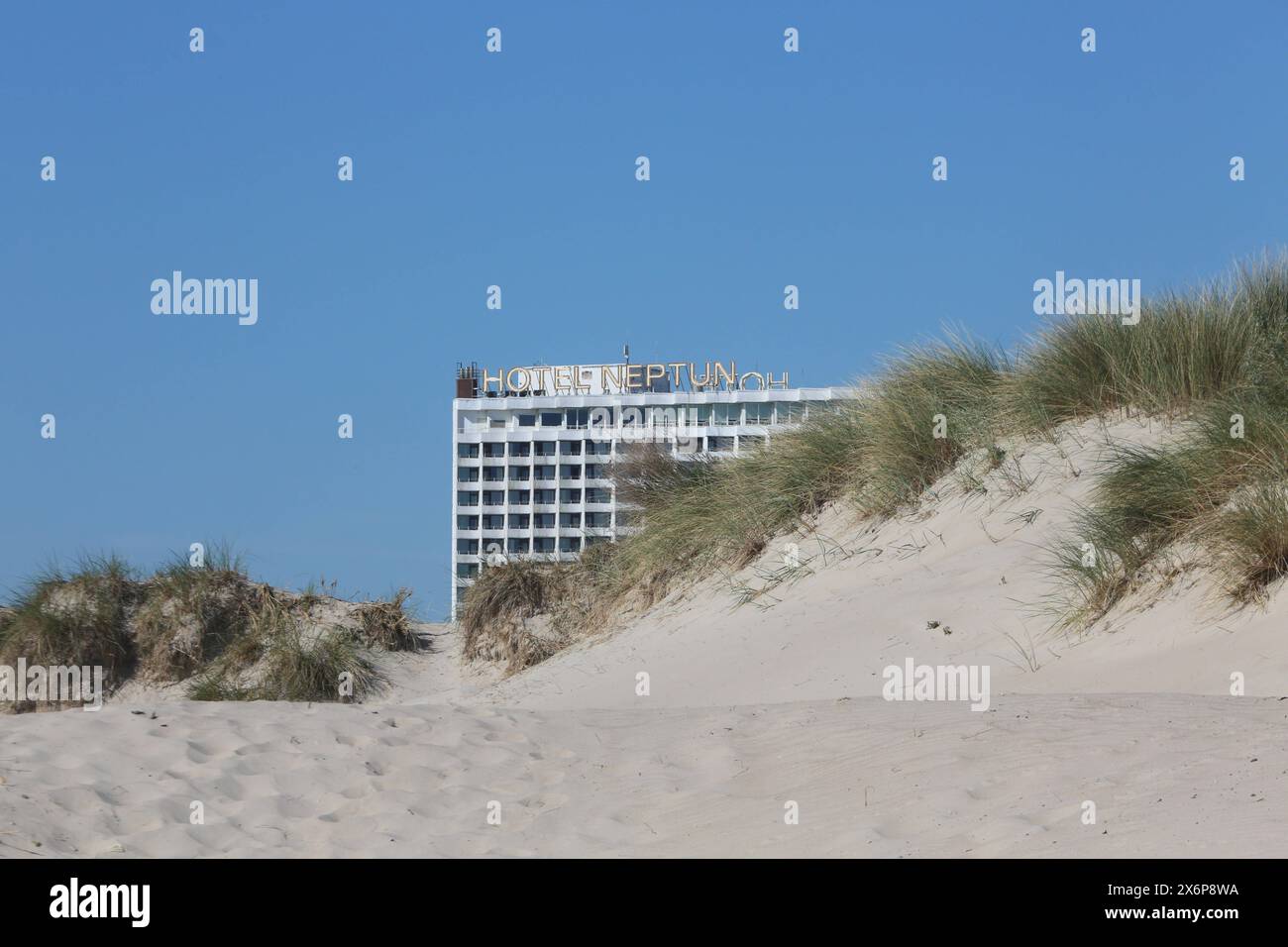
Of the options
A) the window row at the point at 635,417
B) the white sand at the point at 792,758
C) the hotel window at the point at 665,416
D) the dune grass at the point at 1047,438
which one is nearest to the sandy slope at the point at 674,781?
the white sand at the point at 792,758

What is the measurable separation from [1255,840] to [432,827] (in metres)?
3.70

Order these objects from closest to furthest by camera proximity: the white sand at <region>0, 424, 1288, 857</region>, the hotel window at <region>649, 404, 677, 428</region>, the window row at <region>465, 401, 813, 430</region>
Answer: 1. the white sand at <region>0, 424, 1288, 857</region>
2. the hotel window at <region>649, 404, 677, 428</region>
3. the window row at <region>465, 401, 813, 430</region>

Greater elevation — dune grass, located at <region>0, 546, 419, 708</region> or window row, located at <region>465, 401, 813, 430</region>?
window row, located at <region>465, 401, 813, 430</region>

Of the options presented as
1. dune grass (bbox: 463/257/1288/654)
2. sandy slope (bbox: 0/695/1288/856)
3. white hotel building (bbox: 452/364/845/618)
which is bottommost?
sandy slope (bbox: 0/695/1288/856)

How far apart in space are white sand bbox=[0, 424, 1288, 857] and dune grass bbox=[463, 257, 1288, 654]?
482 mm

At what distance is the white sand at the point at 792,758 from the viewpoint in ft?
19.4

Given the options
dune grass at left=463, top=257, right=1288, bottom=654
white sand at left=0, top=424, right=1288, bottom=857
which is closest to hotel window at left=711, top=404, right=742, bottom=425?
dune grass at left=463, top=257, right=1288, bottom=654

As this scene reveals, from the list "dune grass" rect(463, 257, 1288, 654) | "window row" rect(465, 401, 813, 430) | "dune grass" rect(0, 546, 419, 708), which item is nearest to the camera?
"dune grass" rect(463, 257, 1288, 654)

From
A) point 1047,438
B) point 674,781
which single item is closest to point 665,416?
point 1047,438

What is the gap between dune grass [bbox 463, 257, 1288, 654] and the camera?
9.66 m

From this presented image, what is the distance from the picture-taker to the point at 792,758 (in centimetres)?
743

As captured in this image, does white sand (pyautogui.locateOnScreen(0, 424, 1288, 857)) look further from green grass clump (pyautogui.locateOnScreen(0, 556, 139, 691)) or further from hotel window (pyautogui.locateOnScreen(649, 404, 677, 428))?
hotel window (pyautogui.locateOnScreen(649, 404, 677, 428))
